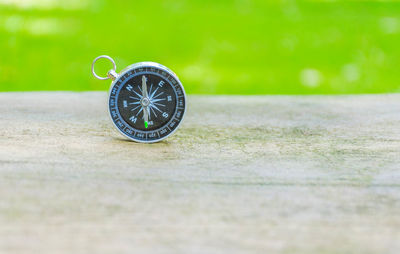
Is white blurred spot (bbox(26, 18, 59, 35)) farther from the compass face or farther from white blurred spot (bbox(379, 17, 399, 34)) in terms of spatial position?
the compass face

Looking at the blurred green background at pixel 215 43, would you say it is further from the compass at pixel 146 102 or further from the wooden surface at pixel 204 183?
the compass at pixel 146 102

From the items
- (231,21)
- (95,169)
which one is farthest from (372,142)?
(231,21)

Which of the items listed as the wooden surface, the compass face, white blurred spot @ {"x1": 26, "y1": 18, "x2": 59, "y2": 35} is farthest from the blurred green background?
the compass face

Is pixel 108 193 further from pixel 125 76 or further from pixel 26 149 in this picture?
pixel 125 76

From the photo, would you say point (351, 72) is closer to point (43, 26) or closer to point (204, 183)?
point (43, 26)

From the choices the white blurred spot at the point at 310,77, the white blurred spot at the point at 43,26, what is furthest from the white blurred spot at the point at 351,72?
the white blurred spot at the point at 43,26

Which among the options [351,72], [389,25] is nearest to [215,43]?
[351,72]

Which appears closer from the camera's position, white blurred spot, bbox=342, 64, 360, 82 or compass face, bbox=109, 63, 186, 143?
compass face, bbox=109, 63, 186, 143
